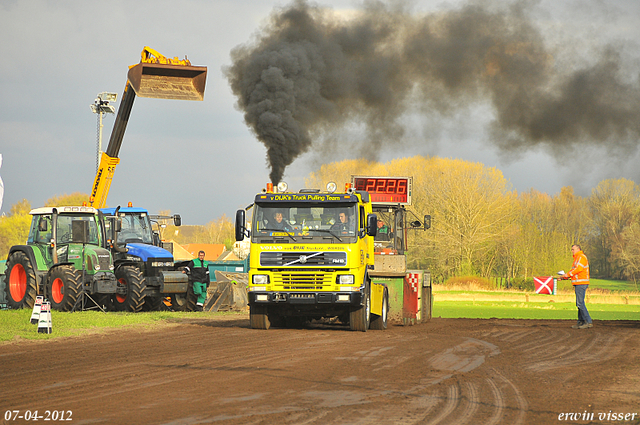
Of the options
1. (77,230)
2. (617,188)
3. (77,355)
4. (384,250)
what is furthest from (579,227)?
(77,355)

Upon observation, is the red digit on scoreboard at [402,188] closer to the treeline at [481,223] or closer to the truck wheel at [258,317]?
the truck wheel at [258,317]

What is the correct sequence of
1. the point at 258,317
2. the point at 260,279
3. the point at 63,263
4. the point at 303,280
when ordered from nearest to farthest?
the point at 303,280
the point at 260,279
the point at 258,317
the point at 63,263

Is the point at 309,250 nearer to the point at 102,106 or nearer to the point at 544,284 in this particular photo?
the point at 544,284

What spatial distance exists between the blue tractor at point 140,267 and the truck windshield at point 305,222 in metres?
6.17

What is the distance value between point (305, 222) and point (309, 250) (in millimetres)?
655

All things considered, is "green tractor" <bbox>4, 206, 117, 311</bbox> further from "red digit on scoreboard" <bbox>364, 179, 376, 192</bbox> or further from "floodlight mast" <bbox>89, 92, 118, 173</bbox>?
"floodlight mast" <bbox>89, 92, 118, 173</bbox>

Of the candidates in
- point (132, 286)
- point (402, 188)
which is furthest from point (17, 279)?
point (402, 188)

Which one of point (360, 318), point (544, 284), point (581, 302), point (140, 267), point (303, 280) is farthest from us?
point (140, 267)

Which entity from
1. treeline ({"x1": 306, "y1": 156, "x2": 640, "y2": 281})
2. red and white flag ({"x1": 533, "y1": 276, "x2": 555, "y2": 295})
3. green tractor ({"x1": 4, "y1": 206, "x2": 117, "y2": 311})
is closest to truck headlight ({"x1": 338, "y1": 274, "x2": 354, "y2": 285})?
red and white flag ({"x1": 533, "y1": 276, "x2": 555, "y2": 295})

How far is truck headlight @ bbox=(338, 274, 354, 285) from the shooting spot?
544 inches

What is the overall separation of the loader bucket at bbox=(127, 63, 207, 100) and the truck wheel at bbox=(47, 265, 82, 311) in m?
6.37

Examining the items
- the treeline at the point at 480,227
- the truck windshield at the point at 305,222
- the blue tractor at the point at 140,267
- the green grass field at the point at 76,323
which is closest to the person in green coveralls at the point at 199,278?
the blue tractor at the point at 140,267

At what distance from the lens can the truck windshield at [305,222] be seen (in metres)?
14.0

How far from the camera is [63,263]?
17.6m
